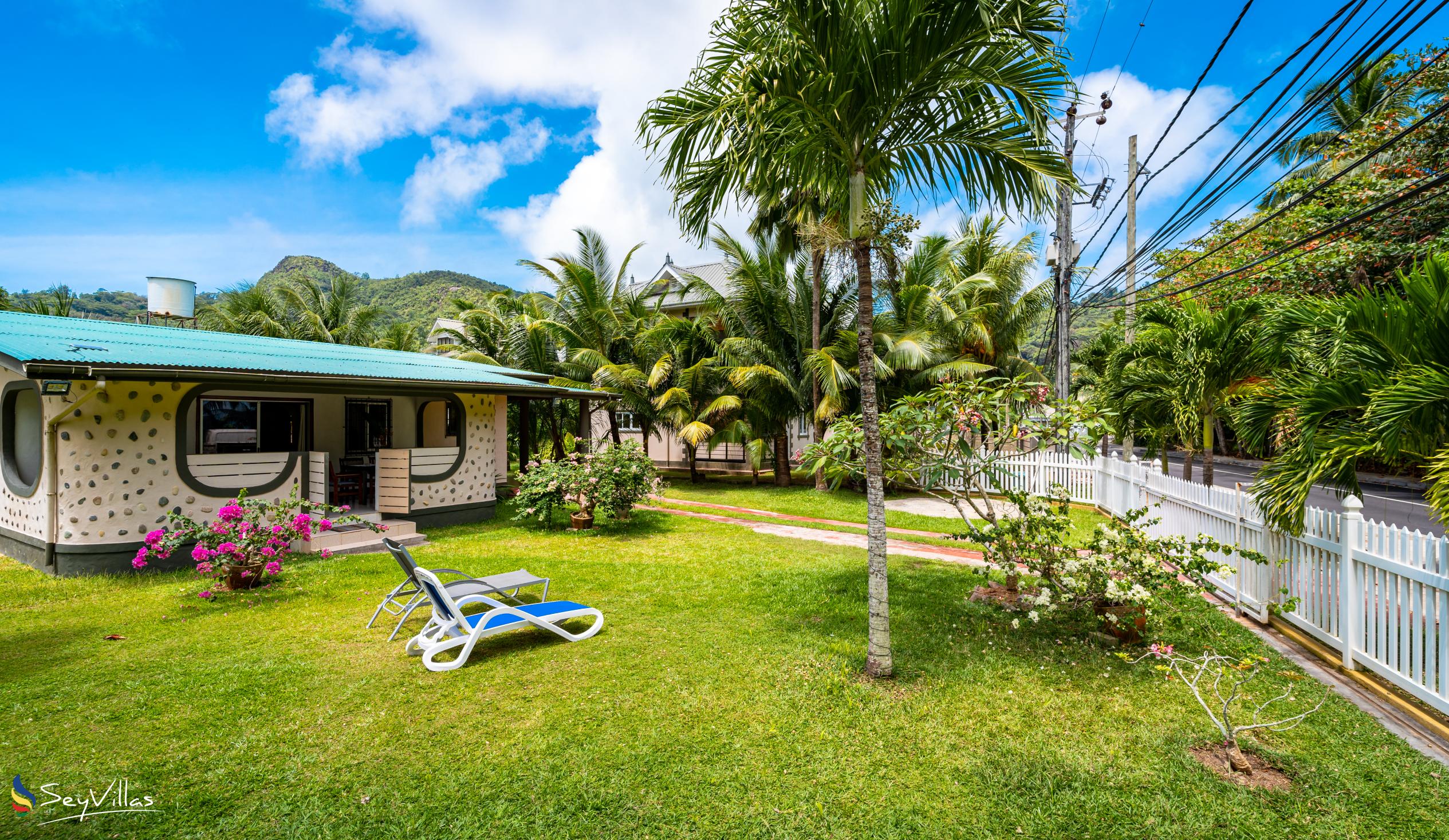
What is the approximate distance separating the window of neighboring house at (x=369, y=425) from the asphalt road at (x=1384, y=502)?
17764mm

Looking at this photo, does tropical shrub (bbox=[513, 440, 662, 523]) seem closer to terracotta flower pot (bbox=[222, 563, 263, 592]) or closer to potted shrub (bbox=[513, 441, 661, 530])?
potted shrub (bbox=[513, 441, 661, 530])

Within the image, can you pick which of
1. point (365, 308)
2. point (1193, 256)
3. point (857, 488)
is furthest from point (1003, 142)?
point (365, 308)

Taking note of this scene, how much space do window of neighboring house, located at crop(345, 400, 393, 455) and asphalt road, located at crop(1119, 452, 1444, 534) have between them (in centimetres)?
1776

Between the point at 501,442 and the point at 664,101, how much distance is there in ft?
34.2

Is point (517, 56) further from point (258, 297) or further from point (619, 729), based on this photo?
point (258, 297)

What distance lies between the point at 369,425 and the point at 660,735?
1292cm

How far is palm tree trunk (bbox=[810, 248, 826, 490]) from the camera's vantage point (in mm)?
16609

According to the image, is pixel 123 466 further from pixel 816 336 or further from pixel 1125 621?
pixel 816 336

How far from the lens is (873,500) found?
509 cm

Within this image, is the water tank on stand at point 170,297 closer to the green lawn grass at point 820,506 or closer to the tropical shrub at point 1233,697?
the green lawn grass at point 820,506

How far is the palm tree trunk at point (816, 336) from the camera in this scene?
54.5 ft

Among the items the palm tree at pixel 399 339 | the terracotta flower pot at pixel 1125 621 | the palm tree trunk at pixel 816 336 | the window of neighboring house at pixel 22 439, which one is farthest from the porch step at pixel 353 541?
the palm tree at pixel 399 339

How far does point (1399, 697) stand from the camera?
4.55 meters

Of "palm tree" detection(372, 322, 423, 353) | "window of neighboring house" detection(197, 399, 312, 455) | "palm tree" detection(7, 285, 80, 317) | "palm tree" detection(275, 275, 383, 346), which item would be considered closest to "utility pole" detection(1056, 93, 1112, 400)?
"window of neighboring house" detection(197, 399, 312, 455)
